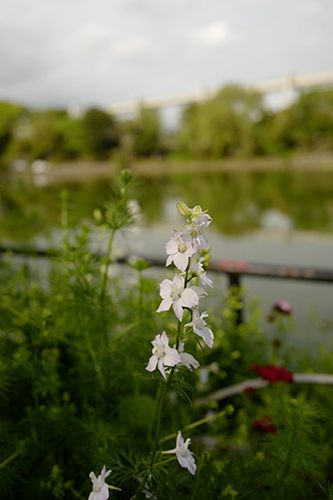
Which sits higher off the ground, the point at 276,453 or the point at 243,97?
the point at 243,97

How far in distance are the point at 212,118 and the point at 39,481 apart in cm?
5588

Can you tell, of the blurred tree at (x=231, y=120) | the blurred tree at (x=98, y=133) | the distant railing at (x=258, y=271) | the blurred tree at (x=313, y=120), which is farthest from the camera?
the blurred tree at (x=98, y=133)

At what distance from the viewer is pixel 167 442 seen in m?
1.57

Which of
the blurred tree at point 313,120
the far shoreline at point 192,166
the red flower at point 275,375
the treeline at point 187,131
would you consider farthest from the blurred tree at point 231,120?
the red flower at point 275,375

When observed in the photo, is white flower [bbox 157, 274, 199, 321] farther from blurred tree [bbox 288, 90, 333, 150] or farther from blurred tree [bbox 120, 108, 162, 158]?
blurred tree [bbox 120, 108, 162, 158]

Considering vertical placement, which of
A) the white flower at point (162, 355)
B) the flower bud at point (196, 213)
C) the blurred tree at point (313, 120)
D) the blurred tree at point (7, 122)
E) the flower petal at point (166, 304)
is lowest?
the white flower at point (162, 355)

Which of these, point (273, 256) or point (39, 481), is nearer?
point (39, 481)

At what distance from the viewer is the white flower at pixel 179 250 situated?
0.83 metres

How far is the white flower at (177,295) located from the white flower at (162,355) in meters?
0.07

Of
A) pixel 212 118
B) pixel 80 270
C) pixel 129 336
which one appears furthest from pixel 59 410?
pixel 212 118

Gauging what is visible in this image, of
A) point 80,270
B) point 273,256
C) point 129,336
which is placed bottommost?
point 273,256

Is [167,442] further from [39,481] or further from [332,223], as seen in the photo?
[332,223]

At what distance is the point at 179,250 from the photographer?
2.80 ft

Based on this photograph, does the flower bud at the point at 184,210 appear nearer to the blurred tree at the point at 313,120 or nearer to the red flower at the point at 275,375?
the red flower at the point at 275,375
